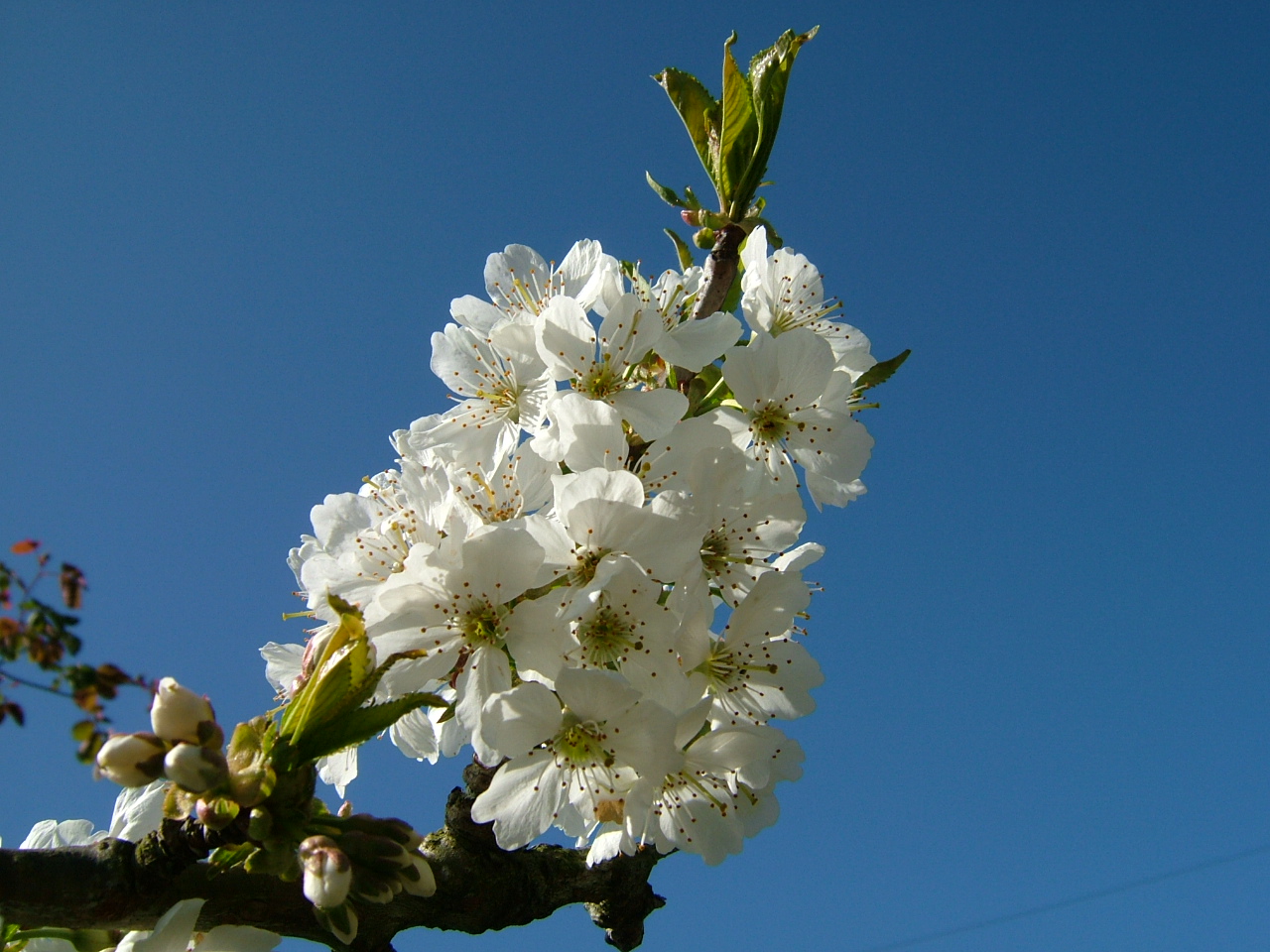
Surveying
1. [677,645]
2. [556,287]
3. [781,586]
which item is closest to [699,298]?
[556,287]

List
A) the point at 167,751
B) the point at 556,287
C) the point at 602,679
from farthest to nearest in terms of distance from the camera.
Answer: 1. the point at 556,287
2. the point at 602,679
3. the point at 167,751

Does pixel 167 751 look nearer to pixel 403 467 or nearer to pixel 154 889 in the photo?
pixel 154 889

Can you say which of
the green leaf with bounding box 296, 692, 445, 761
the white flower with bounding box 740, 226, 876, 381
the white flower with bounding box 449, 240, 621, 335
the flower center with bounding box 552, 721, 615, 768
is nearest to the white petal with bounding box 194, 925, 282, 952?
the green leaf with bounding box 296, 692, 445, 761

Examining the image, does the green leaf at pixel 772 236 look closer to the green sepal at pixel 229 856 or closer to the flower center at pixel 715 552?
the flower center at pixel 715 552

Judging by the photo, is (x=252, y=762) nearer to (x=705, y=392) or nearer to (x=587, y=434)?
(x=587, y=434)

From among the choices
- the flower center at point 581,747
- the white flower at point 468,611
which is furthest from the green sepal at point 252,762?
the flower center at point 581,747

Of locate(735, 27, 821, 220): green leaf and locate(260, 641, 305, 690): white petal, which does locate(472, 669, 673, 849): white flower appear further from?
locate(735, 27, 821, 220): green leaf
